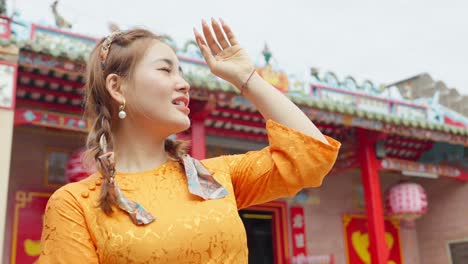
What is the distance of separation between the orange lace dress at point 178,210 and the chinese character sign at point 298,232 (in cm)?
599

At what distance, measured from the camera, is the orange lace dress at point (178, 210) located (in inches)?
45.4

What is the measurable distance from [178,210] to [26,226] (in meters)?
4.57

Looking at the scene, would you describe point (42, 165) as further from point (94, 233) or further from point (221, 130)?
A: point (94, 233)

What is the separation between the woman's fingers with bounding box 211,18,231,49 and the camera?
1371 millimetres

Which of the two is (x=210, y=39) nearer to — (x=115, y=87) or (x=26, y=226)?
(x=115, y=87)

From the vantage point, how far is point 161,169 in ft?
4.39

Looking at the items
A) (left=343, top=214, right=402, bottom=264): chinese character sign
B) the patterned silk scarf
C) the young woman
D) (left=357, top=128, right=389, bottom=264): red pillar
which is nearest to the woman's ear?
the young woman

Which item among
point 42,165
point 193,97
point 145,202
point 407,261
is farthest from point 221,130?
point 145,202

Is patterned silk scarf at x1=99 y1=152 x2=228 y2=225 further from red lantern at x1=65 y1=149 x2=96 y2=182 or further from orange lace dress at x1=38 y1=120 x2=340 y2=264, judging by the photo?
red lantern at x1=65 y1=149 x2=96 y2=182

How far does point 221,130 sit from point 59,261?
16.2ft

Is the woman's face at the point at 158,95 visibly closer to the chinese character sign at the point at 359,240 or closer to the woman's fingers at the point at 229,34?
the woman's fingers at the point at 229,34

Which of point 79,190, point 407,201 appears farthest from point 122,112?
point 407,201

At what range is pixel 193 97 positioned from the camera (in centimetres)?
504

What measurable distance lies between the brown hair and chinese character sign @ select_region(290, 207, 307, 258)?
6.01m
